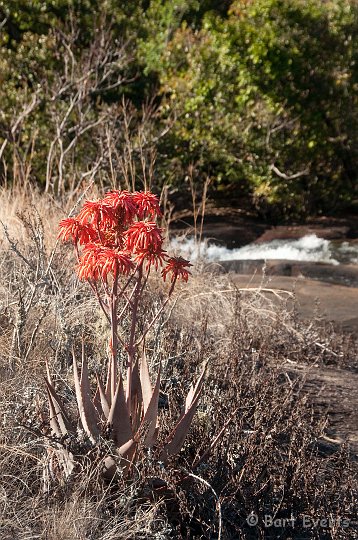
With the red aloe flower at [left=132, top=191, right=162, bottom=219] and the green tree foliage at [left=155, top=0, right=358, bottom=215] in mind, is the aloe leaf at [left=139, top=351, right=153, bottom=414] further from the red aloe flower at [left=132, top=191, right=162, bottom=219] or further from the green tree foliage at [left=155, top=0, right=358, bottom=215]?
the green tree foliage at [left=155, top=0, right=358, bottom=215]

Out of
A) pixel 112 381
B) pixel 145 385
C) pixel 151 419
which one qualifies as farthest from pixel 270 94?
pixel 151 419

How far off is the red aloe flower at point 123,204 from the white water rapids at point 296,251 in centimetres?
862

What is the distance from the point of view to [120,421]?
3242mm

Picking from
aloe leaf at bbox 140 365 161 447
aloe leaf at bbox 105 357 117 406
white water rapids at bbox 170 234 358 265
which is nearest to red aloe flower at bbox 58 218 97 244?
aloe leaf at bbox 105 357 117 406

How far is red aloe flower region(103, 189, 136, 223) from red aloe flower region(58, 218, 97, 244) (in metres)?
0.15

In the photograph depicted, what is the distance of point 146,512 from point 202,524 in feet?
0.77

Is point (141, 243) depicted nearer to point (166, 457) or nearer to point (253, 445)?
point (166, 457)

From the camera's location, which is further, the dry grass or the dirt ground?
the dirt ground

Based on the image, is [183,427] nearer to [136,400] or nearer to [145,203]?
[136,400]

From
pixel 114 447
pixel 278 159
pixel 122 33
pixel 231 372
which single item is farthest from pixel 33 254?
pixel 122 33

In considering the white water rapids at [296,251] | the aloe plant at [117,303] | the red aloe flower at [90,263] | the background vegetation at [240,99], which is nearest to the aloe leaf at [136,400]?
the aloe plant at [117,303]

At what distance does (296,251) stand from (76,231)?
31.5 ft

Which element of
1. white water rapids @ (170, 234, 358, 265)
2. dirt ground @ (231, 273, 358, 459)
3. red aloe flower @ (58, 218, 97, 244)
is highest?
red aloe flower @ (58, 218, 97, 244)

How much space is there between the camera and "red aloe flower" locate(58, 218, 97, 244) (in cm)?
317
